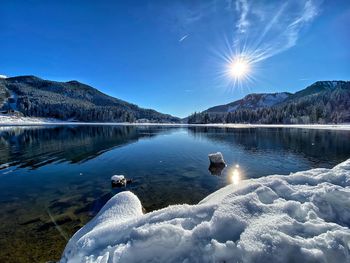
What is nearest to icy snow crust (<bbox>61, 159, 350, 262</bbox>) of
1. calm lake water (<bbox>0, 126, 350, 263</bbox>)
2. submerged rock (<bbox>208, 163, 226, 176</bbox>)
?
calm lake water (<bbox>0, 126, 350, 263</bbox>)

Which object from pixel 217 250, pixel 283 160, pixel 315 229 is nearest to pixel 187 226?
pixel 217 250

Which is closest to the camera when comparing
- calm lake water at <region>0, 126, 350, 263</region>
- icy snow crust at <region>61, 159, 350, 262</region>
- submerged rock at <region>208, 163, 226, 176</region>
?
icy snow crust at <region>61, 159, 350, 262</region>

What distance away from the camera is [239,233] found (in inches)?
224

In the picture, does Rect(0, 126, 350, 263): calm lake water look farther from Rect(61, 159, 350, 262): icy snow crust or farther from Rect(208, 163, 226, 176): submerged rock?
Rect(61, 159, 350, 262): icy snow crust

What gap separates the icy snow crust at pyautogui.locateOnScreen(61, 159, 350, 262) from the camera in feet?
16.6

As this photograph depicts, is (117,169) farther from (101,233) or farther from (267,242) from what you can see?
(267,242)

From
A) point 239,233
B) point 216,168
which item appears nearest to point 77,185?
point 216,168

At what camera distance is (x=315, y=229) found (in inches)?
236

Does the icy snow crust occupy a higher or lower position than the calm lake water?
higher

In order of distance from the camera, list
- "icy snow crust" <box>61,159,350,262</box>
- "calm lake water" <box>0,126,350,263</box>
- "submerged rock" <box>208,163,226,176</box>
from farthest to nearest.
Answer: "submerged rock" <box>208,163,226,176</box> < "calm lake water" <box>0,126,350,263</box> < "icy snow crust" <box>61,159,350,262</box>

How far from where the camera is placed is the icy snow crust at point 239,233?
200 inches

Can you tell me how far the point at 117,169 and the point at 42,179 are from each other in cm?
788

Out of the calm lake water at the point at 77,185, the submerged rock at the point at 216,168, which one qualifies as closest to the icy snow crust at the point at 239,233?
the calm lake water at the point at 77,185

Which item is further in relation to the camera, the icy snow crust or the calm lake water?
the calm lake water
